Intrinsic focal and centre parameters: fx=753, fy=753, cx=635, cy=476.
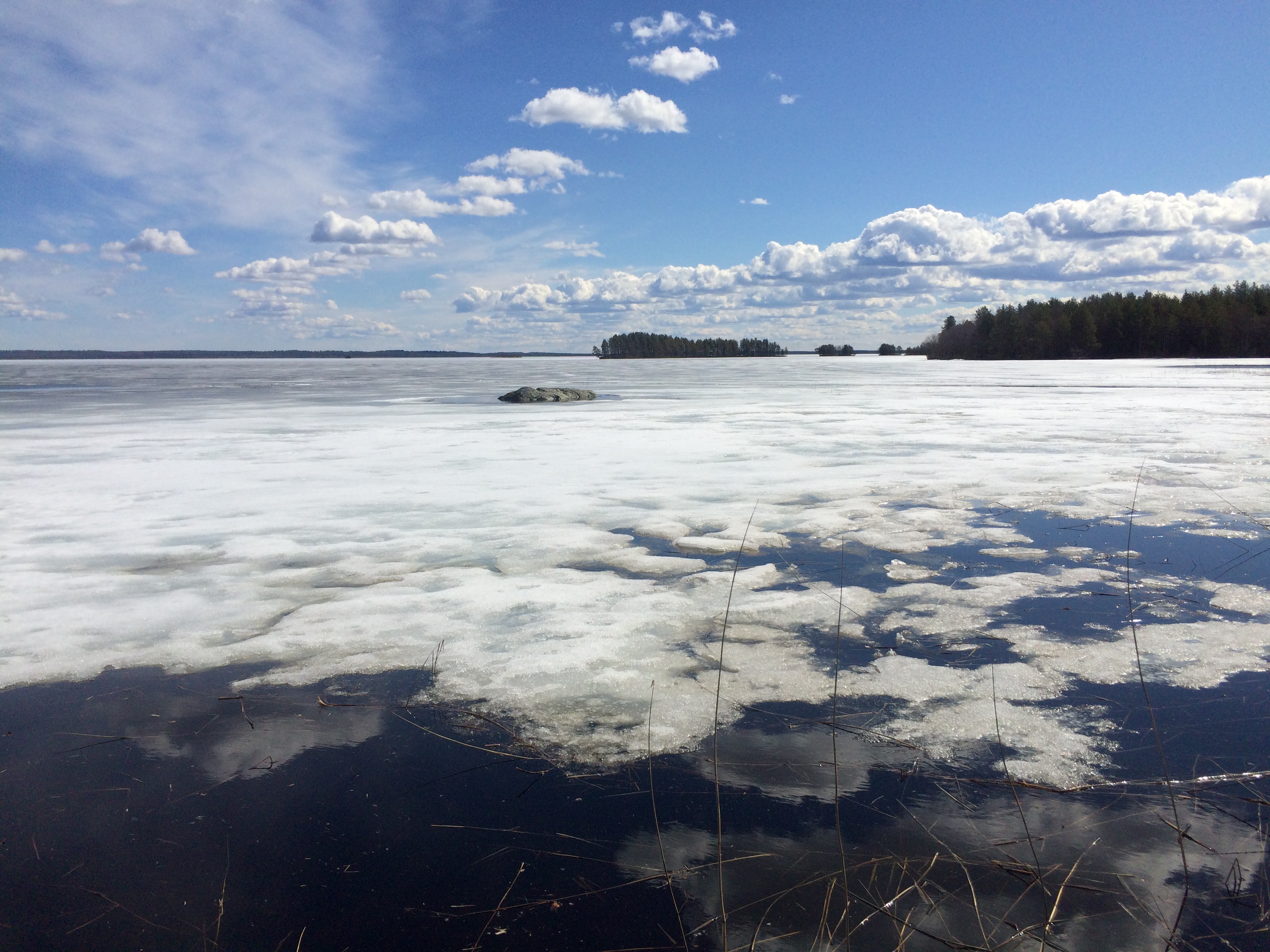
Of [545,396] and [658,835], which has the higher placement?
[545,396]

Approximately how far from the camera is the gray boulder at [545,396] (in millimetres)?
16906

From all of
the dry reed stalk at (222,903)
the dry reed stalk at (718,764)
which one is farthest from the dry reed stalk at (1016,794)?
the dry reed stalk at (222,903)

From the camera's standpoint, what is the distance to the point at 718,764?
2.15 meters

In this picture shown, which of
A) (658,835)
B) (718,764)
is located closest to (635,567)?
(718,764)

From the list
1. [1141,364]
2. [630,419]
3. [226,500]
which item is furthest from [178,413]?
[1141,364]

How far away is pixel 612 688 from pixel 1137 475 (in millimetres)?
5865

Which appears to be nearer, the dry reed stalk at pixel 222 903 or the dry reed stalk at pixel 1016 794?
the dry reed stalk at pixel 222 903

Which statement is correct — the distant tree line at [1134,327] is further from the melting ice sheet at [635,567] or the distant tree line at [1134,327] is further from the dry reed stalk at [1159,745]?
the dry reed stalk at [1159,745]

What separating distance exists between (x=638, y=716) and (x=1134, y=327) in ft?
240

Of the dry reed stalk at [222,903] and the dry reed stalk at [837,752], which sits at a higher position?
the dry reed stalk at [222,903]

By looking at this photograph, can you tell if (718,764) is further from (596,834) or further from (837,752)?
(596,834)

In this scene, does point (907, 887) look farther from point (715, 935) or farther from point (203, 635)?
point (203, 635)

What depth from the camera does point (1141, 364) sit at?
43312mm

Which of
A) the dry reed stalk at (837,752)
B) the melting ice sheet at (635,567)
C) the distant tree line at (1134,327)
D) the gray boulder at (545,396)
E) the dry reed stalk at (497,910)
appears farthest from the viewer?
the distant tree line at (1134,327)
